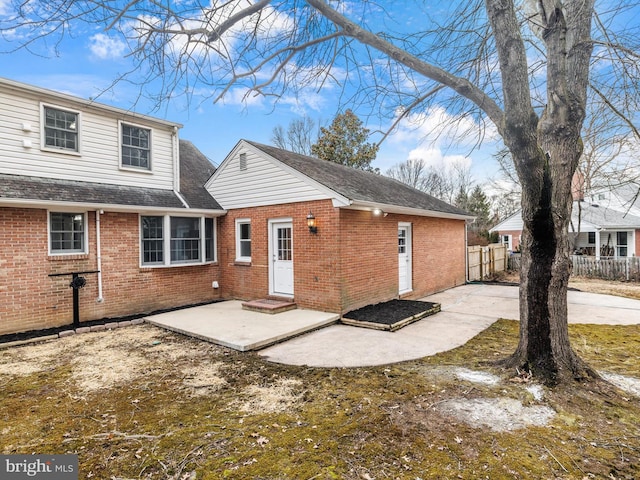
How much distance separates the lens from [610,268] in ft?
47.2

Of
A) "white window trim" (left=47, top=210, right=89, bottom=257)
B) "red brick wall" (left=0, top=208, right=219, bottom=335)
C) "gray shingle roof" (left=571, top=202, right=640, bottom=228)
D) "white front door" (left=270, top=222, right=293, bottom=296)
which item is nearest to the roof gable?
"white front door" (left=270, top=222, right=293, bottom=296)

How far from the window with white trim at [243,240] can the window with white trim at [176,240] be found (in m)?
Result: 0.95

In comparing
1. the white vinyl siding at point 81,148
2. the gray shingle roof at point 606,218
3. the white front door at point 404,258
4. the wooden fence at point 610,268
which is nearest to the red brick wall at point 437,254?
the white front door at point 404,258

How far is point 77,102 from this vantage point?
8.20 m

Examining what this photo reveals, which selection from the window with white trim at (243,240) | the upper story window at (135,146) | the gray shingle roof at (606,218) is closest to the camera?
the upper story window at (135,146)

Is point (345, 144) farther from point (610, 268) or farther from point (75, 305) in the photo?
point (75, 305)

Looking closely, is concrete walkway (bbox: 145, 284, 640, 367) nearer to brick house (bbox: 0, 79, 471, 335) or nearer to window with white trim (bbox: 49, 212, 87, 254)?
brick house (bbox: 0, 79, 471, 335)

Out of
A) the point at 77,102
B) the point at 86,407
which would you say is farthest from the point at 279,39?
the point at 77,102

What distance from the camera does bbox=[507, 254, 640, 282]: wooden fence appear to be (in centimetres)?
1387

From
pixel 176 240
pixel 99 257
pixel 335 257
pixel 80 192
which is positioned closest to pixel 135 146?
pixel 80 192

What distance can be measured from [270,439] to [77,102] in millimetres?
9187

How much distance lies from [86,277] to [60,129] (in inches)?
144

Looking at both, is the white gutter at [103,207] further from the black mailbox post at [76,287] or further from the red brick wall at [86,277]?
the black mailbox post at [76,287]

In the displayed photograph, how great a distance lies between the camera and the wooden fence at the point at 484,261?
47.5 ft
